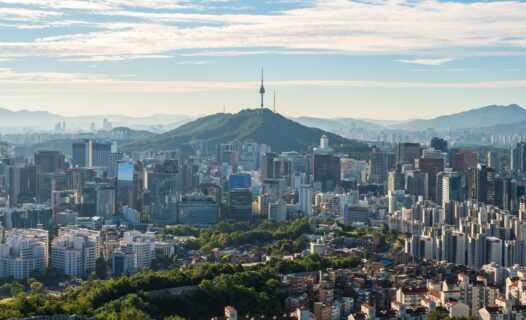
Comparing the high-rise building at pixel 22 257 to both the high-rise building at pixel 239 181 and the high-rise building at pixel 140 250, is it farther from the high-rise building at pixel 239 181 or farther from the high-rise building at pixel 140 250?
the high-rise building at pixel 239 181

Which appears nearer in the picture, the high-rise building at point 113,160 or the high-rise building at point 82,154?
the high-rise building at point 113,160

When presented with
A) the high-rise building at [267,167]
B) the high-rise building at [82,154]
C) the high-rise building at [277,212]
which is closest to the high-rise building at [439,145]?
the high-rise building at [267,167]

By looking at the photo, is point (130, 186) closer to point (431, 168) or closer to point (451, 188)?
point (451, 188)

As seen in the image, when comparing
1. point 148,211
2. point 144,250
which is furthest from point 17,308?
point 148,211

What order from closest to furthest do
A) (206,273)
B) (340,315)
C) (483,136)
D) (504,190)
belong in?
(340,315) < (206,273) < (504,190) < (483,136)

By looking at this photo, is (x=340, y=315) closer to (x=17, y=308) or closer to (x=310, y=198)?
(x=17, y=308)

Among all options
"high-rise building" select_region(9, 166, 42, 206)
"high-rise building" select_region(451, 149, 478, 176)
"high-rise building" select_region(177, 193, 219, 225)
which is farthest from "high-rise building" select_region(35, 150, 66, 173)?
"high-rise building" select_region(451, 149, 478, 176)
